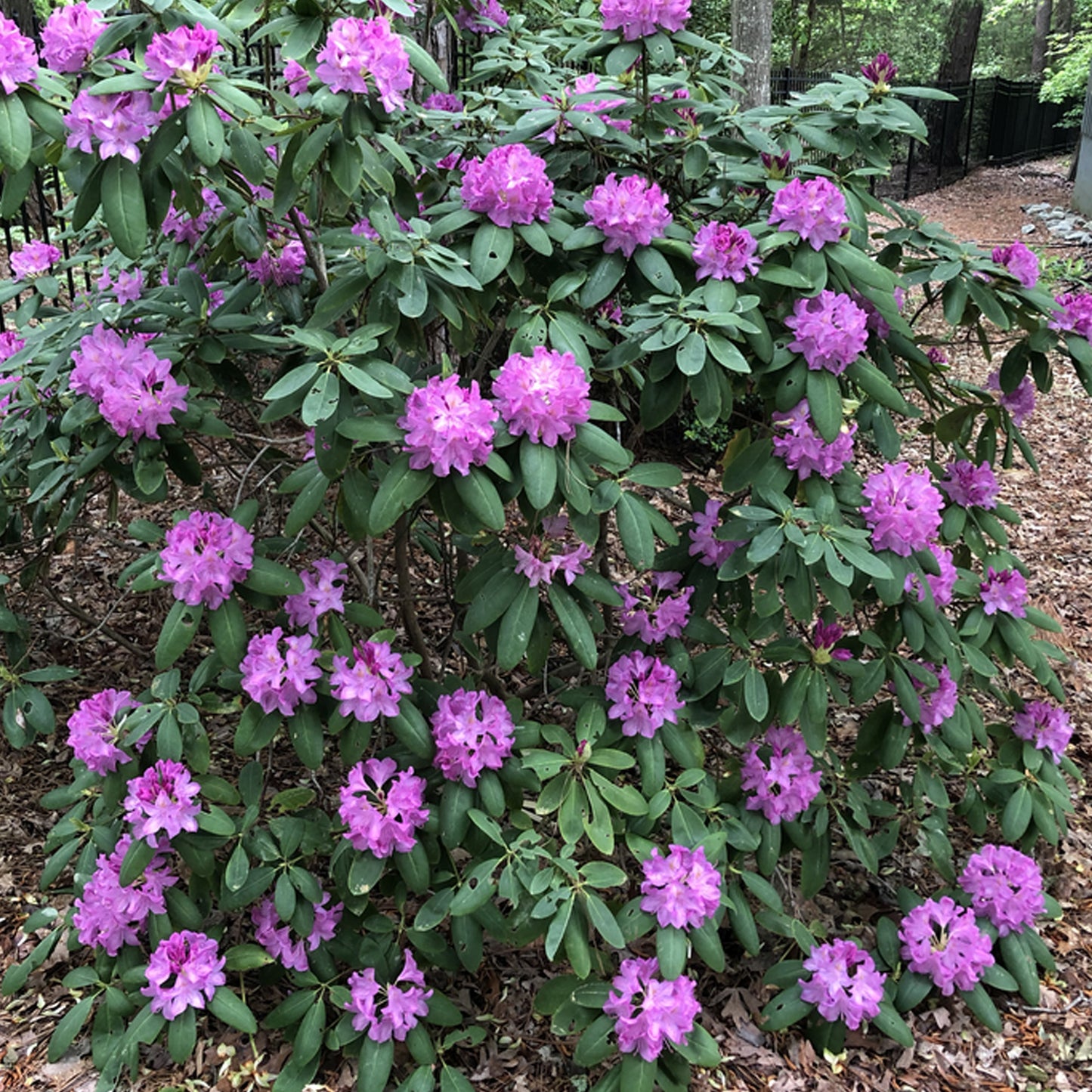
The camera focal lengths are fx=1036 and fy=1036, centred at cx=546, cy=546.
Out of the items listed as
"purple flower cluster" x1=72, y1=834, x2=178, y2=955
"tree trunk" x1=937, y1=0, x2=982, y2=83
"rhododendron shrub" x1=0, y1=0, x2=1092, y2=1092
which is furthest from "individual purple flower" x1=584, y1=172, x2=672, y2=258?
"tree trunk" x1=937, y1=0, x2=982, y2=83

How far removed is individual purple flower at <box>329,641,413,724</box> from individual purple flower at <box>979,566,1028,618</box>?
1442 mm

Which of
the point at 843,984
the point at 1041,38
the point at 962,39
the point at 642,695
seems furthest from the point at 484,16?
the point at 1041,38

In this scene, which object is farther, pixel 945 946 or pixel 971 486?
pixel 971 486

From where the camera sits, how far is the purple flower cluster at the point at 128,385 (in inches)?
71.3

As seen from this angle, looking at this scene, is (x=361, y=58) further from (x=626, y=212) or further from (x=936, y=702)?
(x=936, y=702)

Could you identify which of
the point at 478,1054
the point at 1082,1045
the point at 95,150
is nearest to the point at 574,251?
the point at 95,150

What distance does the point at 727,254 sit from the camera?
6.29ft

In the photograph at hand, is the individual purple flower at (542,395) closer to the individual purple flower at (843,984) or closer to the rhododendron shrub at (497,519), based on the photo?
the rhododendron shrub at (497,519)

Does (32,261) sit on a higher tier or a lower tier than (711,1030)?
higher

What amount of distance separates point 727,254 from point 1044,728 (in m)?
1.57

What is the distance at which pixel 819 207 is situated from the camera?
1.90 m

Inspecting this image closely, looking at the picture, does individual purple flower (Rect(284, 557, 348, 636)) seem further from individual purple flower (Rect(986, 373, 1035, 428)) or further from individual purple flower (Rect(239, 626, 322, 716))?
individual purple flower (Rect(986, 373, 1035, 428))

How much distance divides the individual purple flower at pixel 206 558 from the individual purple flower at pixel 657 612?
780mm

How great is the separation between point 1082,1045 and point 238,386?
2339 millimetres
